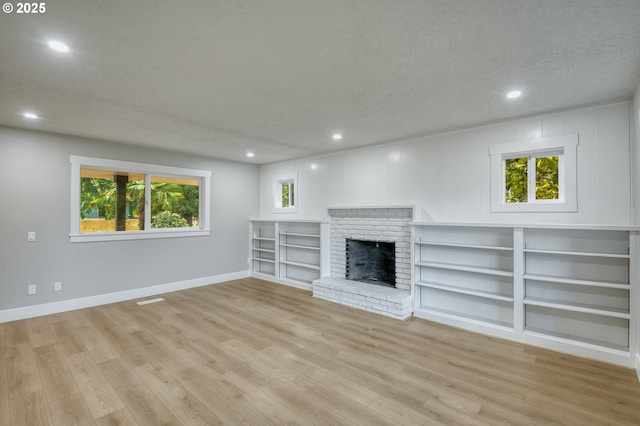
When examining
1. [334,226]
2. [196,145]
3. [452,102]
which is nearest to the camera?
[452,102]

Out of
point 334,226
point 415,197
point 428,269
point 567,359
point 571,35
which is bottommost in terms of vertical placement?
point 567,359

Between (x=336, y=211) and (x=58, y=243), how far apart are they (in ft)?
14.2

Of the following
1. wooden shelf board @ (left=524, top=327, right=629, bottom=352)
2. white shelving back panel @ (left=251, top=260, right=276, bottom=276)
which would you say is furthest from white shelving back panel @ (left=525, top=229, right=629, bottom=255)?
white shelving back panel @ (left=251, top=260, right=276, bottom=276)

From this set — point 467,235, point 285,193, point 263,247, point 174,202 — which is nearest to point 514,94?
point 467,235

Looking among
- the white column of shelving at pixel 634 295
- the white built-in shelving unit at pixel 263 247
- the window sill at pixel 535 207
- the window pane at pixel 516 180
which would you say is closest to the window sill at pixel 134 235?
the white built-in shelving unit at pixel 263 247

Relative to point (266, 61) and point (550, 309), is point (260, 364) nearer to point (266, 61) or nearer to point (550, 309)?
point (266, 61)

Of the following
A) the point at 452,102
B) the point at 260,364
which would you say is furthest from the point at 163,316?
the point at 452,102

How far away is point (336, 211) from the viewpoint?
18.4 ft

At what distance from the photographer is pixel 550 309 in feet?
11.6

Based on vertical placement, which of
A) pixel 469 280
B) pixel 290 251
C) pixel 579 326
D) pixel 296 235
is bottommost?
pixel 579 326

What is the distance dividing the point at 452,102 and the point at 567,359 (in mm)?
2888

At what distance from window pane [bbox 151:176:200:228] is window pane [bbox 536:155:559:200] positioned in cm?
576

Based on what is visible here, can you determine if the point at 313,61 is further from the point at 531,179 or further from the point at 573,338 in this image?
the point at 573,338

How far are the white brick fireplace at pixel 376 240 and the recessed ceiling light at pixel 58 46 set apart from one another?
399cm
